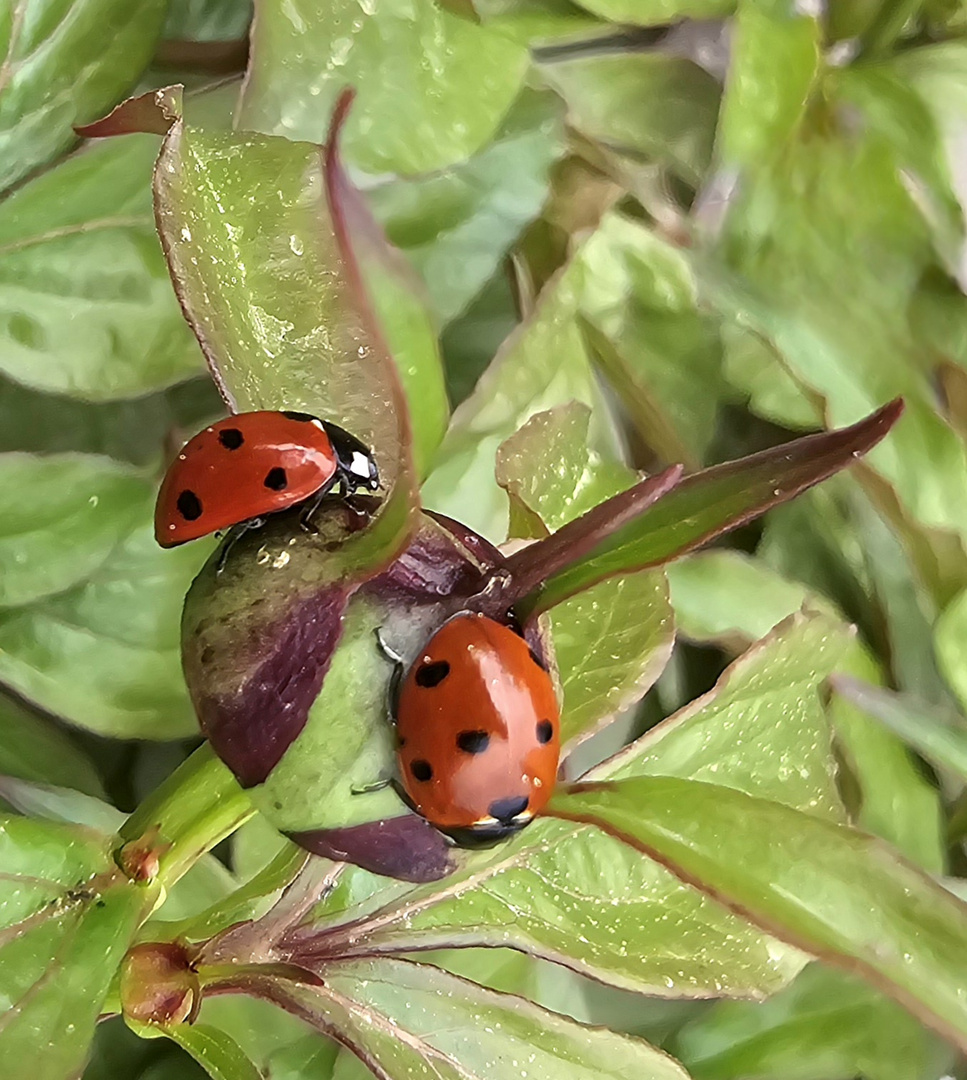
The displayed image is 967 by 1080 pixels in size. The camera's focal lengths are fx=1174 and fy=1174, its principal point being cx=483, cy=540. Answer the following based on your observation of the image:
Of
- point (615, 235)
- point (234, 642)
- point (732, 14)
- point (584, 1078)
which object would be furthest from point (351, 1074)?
point (732, 14)

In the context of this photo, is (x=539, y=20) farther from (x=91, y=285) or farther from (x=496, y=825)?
(x=496, y=825)

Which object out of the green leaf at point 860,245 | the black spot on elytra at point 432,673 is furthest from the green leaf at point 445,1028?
the green leaf at point 860,245

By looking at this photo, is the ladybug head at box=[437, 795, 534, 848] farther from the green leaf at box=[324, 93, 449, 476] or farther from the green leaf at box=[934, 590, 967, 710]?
the green leaf at box=[934, 590, 967, 710]

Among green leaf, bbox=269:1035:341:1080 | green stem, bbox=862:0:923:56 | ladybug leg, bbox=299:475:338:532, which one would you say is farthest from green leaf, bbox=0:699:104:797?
green stem, bbox=862:0:923:56

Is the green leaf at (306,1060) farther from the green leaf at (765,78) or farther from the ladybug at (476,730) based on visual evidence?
the green leaf at (765,78)

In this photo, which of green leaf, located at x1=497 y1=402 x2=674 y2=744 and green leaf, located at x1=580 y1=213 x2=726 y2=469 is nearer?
green leaf, located at x1=497 y1=402 x2=674 y2=744
